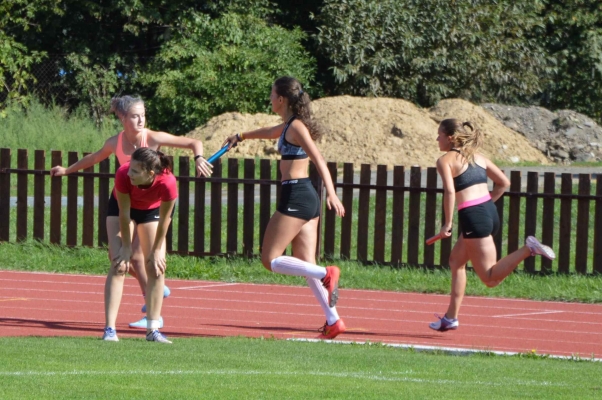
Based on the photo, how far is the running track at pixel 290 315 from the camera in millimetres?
8875

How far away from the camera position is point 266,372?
647cm

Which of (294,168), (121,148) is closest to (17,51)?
(121,148)

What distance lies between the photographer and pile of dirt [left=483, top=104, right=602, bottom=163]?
2941cm

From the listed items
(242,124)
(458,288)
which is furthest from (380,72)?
(458,288)

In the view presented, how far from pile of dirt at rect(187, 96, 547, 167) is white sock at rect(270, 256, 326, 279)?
1649cm

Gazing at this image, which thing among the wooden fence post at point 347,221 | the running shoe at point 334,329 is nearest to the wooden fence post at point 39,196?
the wooden fence post at point 347,221

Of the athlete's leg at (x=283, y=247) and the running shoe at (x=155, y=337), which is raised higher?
the athlete's leg at (x=283, y=247)

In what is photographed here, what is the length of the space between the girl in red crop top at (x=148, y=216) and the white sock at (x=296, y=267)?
993 mm

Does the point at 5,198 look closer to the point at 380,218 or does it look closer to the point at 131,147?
the point at 380,218

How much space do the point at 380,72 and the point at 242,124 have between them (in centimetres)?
662

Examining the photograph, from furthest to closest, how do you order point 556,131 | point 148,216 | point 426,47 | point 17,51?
1. point 426,47
2. point 17,51
3. point 556,131
4. point 148,216

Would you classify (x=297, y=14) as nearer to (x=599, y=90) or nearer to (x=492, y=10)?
(x=492, y=10)

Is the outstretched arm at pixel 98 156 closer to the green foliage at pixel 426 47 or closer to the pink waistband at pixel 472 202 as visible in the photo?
the pink waistband at pixel 472 202

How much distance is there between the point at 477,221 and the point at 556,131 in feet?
73.7
